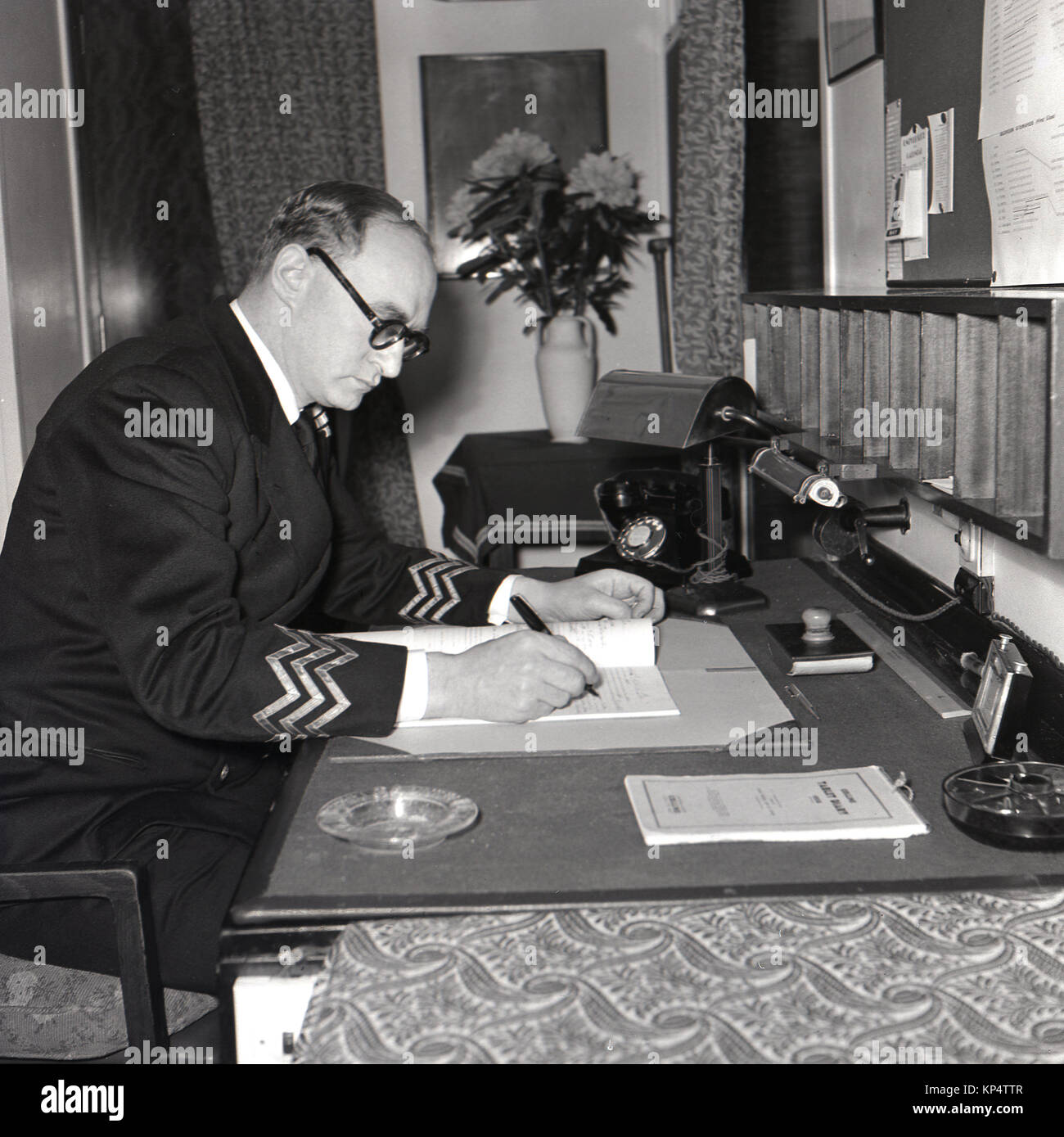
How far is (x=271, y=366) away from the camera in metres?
1.83

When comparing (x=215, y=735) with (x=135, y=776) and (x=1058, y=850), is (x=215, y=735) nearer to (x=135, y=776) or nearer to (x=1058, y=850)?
(x=135, y=776)

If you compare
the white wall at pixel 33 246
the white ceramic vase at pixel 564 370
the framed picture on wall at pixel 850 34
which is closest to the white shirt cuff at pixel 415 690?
the framed picture on wall at pixel 850 34

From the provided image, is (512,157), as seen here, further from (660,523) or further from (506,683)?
(506,683)

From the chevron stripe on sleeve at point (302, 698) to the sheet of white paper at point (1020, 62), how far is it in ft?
3.40

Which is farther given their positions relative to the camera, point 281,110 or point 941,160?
point 281,110

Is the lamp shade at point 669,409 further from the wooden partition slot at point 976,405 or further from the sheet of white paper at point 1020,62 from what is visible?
the wooden partition slot at point 976,405

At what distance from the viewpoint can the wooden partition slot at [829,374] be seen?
6.21ft

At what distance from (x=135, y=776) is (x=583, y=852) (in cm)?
72

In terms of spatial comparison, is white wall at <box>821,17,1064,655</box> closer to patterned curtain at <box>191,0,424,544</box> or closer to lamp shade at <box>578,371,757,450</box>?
lamp shade at <box>578,371,757,450</box>

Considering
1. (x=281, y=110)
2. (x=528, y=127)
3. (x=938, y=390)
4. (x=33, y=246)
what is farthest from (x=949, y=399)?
(x=281, y=110)

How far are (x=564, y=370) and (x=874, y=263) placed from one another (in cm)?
167

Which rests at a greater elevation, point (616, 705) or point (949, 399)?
point (949, 399)

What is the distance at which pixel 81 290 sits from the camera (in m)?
3.41

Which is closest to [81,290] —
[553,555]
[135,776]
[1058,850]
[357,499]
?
[357,499]
